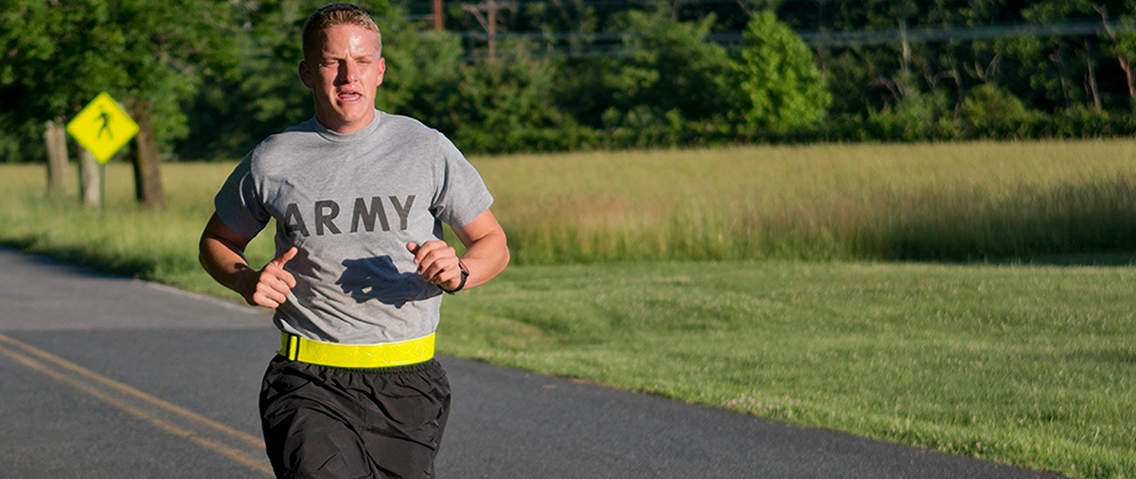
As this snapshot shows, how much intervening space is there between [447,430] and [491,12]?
82.1 metres

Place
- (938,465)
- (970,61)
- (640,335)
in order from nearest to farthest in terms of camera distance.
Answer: (938,465) → (640,335) → (970,61)

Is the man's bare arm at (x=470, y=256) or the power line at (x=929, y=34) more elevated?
the man's bare arm at (x=470, y=256)

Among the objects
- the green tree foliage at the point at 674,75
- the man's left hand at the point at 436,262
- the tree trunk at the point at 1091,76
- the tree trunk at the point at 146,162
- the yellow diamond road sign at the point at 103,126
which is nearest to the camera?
the man's left hand at the point at 436,262

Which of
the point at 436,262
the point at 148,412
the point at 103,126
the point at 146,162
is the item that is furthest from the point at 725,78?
the point at 436,262

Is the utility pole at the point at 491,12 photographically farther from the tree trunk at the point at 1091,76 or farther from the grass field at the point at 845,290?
the grass field at the point at 845,290

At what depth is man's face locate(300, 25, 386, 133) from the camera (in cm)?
338

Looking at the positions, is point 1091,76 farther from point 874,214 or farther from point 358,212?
point 358,212

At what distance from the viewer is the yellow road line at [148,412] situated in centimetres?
710

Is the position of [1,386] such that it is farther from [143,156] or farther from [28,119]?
[143,156]

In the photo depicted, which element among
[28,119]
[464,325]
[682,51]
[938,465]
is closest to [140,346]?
[464,325]

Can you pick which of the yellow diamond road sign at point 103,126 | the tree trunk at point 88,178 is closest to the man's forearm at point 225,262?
the yellow diamond road sign at point 103,126

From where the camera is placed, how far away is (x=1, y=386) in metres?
9.36

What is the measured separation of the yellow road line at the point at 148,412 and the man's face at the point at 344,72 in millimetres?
3686

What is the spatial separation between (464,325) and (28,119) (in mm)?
19503
